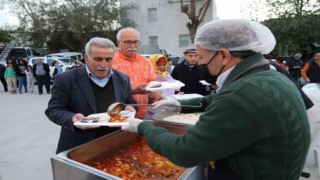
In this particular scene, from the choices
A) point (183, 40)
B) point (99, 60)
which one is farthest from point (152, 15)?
point (99, 60)

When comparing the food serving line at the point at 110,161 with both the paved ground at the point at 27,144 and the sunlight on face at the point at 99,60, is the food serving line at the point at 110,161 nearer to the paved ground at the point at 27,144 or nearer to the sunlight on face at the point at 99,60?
the sunlight on face at the point at 99,60

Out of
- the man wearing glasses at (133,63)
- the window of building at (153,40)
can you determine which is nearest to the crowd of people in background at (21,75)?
the man wearing glasses at (133,63)

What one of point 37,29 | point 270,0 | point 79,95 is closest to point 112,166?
point 79,95

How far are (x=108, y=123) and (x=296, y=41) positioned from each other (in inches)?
590

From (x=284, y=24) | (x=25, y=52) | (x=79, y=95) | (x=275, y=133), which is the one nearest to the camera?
(x=275, y=133)

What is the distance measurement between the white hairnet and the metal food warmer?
716 mm

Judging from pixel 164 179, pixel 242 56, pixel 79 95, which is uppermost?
pixel 242 56

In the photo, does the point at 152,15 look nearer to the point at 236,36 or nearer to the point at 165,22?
the point at 165,22

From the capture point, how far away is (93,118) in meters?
1.56

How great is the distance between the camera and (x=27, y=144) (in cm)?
428

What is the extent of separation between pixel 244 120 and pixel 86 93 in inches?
47.6

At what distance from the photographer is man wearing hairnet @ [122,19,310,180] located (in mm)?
857

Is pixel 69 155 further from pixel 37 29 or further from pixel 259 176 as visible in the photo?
pixel 37 29

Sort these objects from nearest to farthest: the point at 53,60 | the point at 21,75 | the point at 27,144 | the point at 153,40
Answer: the point at 27,144
the point at 21,75
the point at 53,60
the point at 153,40
